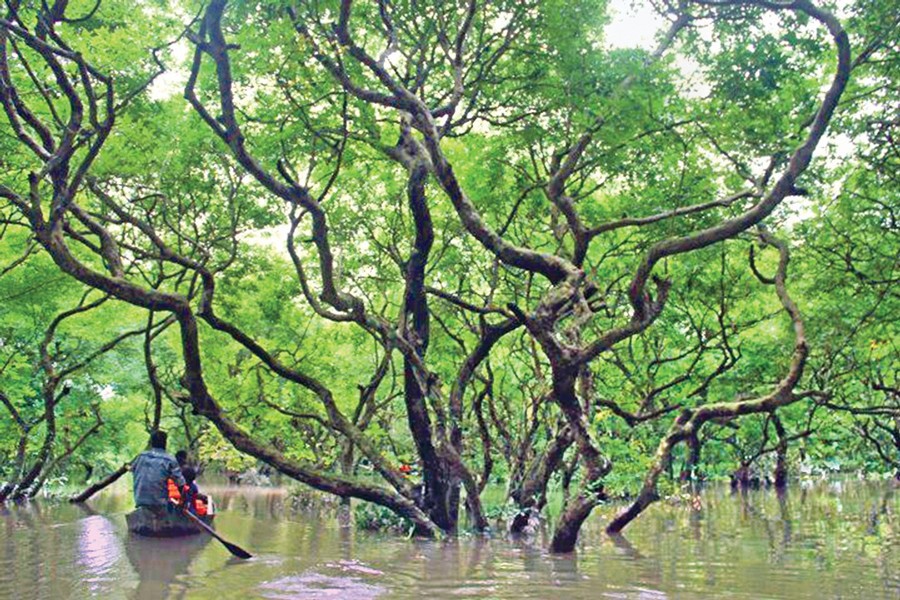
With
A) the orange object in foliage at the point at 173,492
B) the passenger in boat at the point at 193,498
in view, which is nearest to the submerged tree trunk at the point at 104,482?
the passenger in boat at the point at 193,498

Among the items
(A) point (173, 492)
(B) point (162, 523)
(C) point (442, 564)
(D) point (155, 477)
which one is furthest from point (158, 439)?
(C) point (442, 564)

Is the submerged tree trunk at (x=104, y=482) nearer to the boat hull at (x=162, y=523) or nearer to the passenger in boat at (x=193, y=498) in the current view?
the passenger in boat at (x=193, y=498)

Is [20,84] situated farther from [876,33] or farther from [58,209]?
[876,33]

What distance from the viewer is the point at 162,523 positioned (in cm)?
1323

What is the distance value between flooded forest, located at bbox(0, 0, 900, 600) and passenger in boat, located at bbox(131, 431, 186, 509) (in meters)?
0.05

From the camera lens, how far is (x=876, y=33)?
392 inches

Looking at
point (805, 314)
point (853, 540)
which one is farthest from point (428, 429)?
point (805, 314)

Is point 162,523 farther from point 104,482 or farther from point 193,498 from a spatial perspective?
point 104,482

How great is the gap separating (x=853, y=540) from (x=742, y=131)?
7786 mm

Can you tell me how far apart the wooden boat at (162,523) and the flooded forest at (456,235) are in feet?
0.13

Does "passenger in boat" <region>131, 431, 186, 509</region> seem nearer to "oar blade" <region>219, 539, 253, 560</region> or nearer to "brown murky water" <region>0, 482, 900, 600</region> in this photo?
"brown murky water" <region>0, 482, 900, 600</region>

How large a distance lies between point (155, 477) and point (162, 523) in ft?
3.15

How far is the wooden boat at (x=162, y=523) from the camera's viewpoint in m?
13.2

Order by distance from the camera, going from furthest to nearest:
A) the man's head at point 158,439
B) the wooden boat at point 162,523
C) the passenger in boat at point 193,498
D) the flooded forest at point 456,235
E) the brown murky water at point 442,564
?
the passenger in boat at point 193,498 < the man's head at point 158,439 < the wooden boat at point 162,523 < the flooded forest at point 456,235 < the brown murky water at point 442,564
